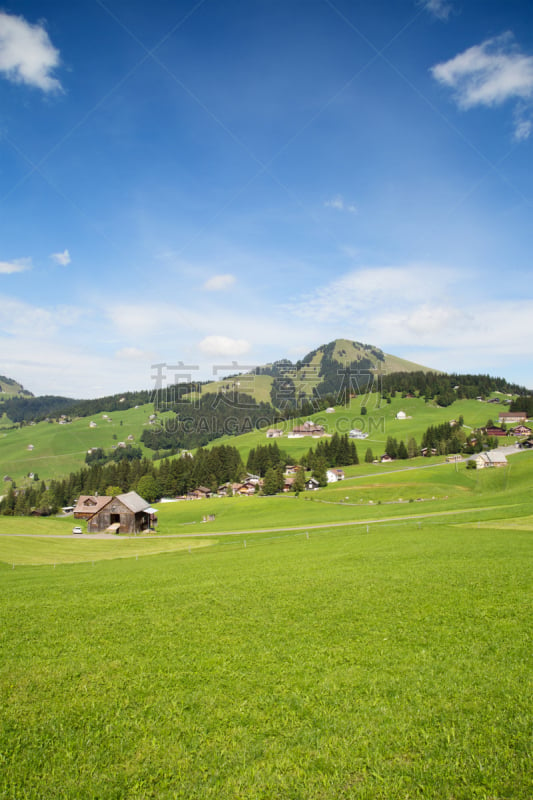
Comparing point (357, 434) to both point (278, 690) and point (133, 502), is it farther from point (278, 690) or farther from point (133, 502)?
point (278, 690)

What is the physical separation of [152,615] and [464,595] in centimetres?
1117

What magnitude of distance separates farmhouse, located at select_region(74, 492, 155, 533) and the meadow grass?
235ft

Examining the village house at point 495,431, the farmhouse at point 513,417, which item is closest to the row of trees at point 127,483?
the village house at point 495,431

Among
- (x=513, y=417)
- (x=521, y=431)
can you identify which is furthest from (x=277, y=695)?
(x=513, y=417)

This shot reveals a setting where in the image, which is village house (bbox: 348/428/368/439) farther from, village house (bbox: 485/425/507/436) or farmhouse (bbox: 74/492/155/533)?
farmhouse (bbox: 74/492/155/533)

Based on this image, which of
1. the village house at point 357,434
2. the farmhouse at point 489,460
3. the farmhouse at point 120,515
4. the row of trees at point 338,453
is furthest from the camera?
the village house at point 357,434

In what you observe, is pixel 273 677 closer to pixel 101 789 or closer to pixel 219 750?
pixel 219 750

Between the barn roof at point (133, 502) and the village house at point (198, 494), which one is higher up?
the barn roof at point (133, 502)

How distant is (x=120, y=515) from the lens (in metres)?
85.5

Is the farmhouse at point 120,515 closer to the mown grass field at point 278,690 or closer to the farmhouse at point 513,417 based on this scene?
the mown grass field at point 278,690

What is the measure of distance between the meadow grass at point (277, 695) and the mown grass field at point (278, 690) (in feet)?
0.12

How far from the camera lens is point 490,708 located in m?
7.53

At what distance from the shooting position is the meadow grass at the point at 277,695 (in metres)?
6.18

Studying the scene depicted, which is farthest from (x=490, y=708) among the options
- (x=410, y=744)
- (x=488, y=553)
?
(x=488, y=553)
